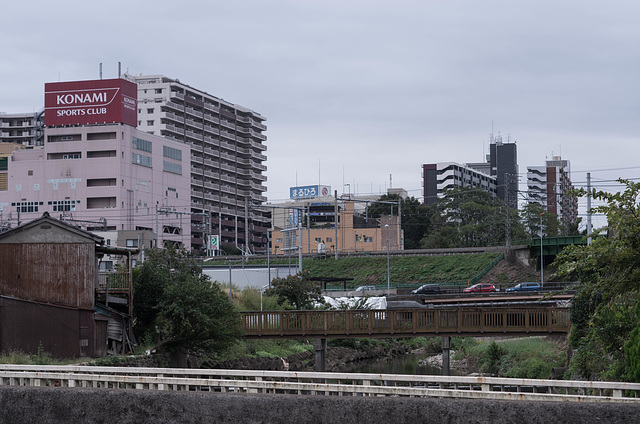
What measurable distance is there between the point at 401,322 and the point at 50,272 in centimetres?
1715

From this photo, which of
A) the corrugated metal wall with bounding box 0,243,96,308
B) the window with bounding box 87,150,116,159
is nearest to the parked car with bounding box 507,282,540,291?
the corrugated metal wall with bounding box 0,243,96,308

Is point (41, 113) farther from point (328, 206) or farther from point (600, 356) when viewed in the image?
point (600, 356)

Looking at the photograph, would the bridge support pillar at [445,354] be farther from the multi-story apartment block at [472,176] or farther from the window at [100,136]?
the multi-story apartment block at [472,176]

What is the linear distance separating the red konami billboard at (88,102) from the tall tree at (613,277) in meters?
97.7

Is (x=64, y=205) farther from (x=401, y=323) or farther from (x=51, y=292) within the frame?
(x=51, y=292)

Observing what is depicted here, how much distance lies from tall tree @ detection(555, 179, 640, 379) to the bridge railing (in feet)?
36.5

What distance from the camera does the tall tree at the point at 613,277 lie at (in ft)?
68.3

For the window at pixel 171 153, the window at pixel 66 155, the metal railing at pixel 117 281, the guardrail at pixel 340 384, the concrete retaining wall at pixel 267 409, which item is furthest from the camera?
the window at pixel 171 153

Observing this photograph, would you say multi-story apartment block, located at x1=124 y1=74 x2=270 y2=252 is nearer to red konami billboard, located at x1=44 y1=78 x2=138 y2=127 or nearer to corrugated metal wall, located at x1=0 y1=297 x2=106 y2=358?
red konami billboard, located at x1=44 y1=78 x2=138 y2=127

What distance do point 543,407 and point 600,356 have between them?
15.2 metres

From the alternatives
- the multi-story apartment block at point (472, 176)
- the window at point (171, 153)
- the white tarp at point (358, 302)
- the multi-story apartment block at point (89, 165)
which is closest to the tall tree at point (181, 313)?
the white tarp at point (358, 302)

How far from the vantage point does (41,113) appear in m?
149

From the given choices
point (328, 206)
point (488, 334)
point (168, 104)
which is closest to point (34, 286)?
point (488, 334)

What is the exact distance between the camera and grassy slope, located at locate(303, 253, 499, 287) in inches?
3740
